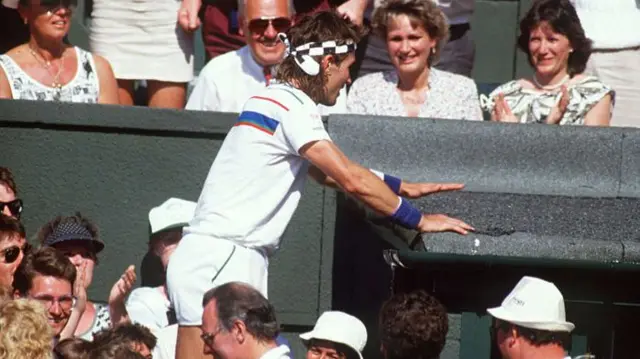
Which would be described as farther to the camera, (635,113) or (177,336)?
(635,113)

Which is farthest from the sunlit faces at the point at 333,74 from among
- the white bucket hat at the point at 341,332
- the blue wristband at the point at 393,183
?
the white bucket hat at the point at 341,332

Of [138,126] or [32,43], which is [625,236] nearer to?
[138,126]

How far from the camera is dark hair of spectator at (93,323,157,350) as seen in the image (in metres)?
7.53

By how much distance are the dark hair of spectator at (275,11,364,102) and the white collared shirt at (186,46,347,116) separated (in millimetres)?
1896

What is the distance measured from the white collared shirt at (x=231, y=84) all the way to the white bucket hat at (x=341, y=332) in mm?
1976

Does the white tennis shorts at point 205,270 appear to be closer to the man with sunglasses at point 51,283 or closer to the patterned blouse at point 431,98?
the man with sunglasses at point 51,283

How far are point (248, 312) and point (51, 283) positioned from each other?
1.51 meters

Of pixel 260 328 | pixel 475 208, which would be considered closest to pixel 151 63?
pixel 475 208

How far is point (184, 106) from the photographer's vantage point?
35.0 ft

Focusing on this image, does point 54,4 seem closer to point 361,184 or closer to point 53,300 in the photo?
point 53,300

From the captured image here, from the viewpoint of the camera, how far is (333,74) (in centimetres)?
→ 807

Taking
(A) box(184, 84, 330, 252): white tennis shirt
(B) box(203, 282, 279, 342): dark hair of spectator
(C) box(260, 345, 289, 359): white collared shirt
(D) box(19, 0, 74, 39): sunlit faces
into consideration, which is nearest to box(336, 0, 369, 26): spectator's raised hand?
(D) box(19, 0, 74, 39): sunlit faces

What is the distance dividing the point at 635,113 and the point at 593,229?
209 cm

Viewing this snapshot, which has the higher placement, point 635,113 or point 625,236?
point 635,113
